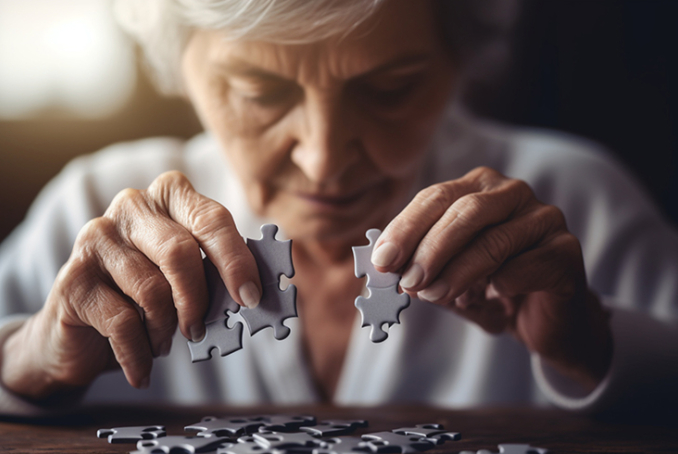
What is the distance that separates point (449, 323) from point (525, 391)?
413 mm

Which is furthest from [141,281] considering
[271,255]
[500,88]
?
[500,88]

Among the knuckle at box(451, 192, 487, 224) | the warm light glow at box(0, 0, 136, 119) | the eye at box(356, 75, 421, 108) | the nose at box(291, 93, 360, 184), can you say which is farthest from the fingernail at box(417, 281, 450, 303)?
the warm light glow at box(0, 0, 136, 119)

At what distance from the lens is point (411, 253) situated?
0.95m

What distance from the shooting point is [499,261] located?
998mm

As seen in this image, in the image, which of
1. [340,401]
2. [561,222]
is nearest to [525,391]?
[340,401]

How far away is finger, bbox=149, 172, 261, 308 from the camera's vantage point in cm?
94

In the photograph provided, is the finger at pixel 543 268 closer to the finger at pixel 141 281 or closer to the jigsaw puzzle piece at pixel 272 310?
the jigsaw puzzle piece at pixel 272 310

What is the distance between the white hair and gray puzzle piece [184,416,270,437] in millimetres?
790

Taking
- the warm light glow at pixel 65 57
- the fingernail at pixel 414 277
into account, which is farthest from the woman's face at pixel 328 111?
the warm light glow at pixel 65 57

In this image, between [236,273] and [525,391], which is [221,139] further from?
[525,391]

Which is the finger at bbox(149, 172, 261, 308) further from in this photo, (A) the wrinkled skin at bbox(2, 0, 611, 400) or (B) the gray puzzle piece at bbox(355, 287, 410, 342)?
(B) the gray puzzle piece at bbox(355, 287, 410, 342)

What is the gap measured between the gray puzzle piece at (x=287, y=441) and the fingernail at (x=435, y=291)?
0.31m

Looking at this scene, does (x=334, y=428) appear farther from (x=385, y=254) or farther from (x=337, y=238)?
(x=337, y=238)

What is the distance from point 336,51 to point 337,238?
1.99ft
